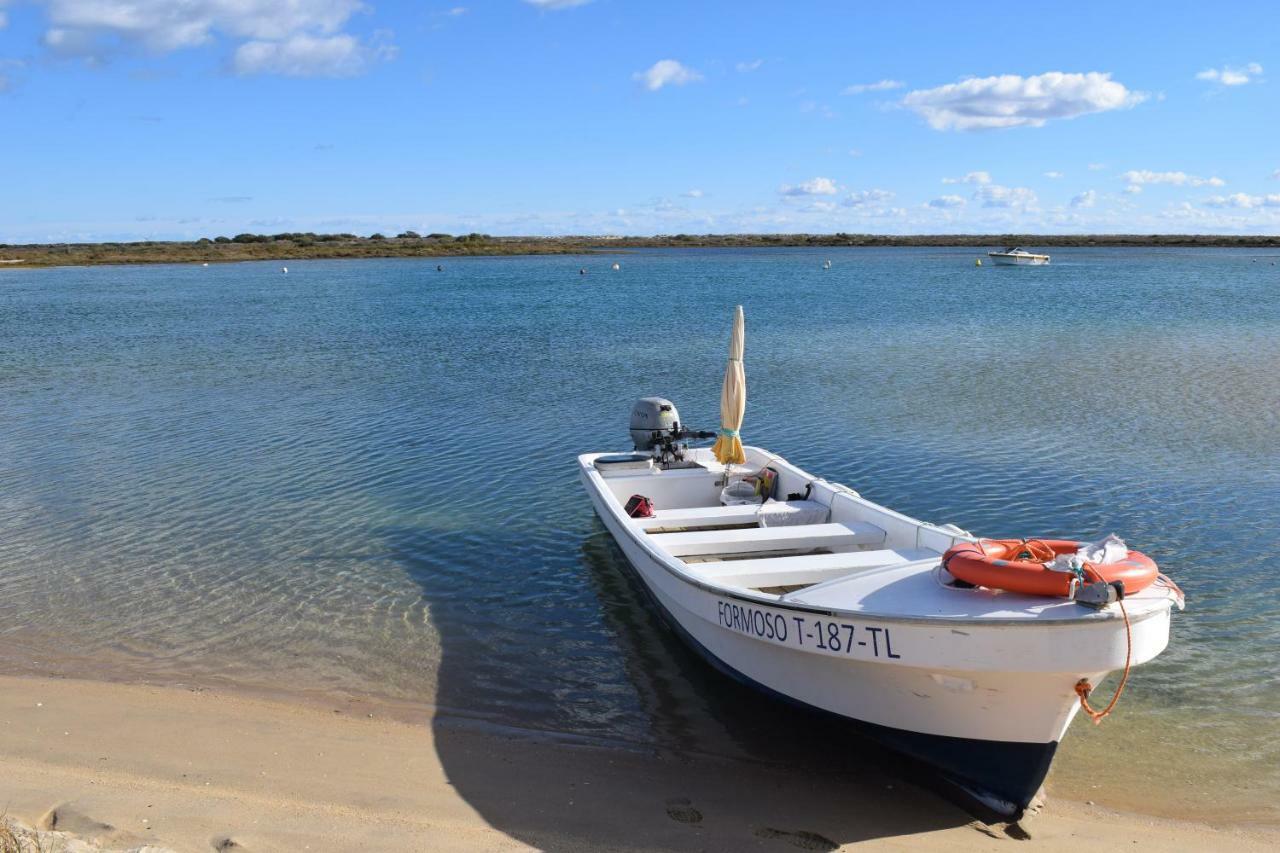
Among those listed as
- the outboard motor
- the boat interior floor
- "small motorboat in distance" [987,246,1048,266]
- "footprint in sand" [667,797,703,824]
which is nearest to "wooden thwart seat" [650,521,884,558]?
the boat interior floor

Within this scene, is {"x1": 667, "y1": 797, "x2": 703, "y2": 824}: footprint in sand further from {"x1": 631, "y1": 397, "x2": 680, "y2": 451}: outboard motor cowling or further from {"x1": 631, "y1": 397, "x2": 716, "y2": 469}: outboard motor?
{"x1": 631, "y1": 397, "x2": 680, "y2": 451}: outboard motor cowling

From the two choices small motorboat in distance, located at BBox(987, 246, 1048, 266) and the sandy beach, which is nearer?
the sandy beach

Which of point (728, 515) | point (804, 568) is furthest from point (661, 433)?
point (804, 568)

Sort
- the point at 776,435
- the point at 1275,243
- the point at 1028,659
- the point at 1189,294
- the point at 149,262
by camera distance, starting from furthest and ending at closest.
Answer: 1. the point at 1275,243
2. the point at 149,262
3. the point at 1189,294
4. the point at 776,435
5. the point at 1028,659

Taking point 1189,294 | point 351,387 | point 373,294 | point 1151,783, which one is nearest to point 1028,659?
point 1151,783

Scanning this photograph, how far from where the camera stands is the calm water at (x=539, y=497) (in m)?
8.38

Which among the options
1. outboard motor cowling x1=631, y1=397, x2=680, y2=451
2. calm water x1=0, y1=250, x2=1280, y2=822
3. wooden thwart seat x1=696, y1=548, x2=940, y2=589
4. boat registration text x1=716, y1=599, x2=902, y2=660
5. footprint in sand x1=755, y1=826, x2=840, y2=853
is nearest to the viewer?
footprint in sand x1=755, y1=826, x2=840, y2=853

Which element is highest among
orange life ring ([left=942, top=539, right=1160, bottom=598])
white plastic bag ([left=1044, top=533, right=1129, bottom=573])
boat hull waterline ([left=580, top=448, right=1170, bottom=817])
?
white plastic bag ([left=1044, top=533, right=1129, bottom=573])

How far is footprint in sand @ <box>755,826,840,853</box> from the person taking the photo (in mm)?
6184

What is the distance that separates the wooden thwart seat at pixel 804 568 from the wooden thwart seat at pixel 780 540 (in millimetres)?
739

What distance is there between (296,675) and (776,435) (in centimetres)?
1111

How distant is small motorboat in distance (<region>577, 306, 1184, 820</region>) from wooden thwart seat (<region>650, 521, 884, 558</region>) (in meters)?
0.36

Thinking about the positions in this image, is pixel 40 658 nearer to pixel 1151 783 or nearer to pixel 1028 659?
pixel 1028 659

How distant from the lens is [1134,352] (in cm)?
2938
